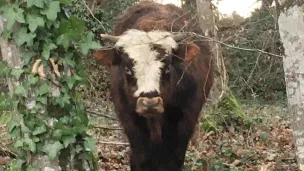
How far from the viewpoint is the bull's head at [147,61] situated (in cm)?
657

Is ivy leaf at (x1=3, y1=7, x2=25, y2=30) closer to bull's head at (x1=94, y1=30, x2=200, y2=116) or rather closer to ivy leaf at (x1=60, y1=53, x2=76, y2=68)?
A: ivy leaf at (x1=60, y1=53, x2=76, y2=68)

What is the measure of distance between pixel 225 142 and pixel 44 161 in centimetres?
473

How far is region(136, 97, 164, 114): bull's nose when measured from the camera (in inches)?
254

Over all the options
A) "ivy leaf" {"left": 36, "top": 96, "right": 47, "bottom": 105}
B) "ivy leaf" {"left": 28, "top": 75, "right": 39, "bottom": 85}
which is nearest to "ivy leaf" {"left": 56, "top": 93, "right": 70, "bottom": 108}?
"ivy leaf" {"left": 36, "top": 96, "right": 47, "bottom": 105}

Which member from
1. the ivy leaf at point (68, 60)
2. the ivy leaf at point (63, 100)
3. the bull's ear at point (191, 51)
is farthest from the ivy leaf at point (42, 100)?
the bull's ear at point (191, 51)

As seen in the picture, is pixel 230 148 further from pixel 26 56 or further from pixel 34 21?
pixel 34 21

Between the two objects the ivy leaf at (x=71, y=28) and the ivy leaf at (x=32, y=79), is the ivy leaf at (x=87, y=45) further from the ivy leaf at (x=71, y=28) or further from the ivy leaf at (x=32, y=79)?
the ivy leaf at (x=32, y=79)

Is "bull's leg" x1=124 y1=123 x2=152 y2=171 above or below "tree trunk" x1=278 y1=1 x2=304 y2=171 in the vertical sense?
below

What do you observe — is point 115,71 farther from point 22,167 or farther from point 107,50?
point 22,167

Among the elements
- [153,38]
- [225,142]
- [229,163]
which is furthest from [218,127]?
[153,38]

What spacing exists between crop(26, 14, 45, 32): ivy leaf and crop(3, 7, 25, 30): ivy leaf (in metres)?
0.06

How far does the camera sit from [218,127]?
1105cm

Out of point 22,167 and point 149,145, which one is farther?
point 149,145

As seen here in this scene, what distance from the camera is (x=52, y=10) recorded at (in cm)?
497
